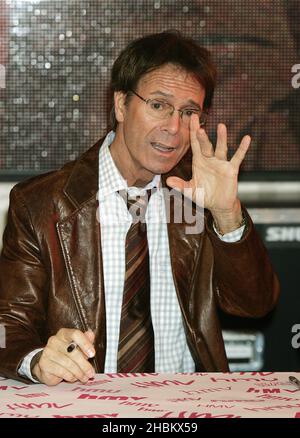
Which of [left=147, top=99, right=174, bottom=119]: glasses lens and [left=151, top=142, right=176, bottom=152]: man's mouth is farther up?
[left=147, top=99, right=174, bottom=119]: glasses lens

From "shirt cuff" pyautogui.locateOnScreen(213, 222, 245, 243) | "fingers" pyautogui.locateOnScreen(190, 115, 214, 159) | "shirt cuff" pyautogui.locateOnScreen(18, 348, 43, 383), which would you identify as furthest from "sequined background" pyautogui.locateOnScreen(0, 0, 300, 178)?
"shirt cuff" pyautogui.locateOnScreen(18, 348, 43, 383)

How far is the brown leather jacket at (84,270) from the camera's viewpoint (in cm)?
209

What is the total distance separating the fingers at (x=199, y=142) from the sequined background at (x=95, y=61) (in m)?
0.82

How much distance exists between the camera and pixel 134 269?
2180 mm

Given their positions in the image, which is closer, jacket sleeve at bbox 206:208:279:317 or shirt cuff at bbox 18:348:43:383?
shirt cuff at bbox 18:348:43:383

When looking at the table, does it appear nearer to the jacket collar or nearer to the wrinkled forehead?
the jacket collar

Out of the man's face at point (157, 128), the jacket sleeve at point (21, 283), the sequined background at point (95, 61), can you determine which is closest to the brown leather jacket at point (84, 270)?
the jacket sleeve at point (21, 283)

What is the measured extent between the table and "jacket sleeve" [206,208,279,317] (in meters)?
0.40

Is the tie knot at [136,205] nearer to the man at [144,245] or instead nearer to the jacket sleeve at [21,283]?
the man at [144,245]

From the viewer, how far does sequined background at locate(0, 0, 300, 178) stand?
2898mm

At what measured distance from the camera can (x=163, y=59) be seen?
2266 millimetres

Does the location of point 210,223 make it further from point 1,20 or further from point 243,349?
point 1,20

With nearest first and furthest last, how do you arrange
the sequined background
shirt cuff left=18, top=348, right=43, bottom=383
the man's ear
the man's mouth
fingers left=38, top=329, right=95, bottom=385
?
fingers left=38, top=329, right=95, bottom=385
shirt cuff left=18, top=348, right=43, bottom=383
the man's mouth
the man's ear
the sequined background

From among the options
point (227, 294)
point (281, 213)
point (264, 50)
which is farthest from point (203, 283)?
point (264, 50)
